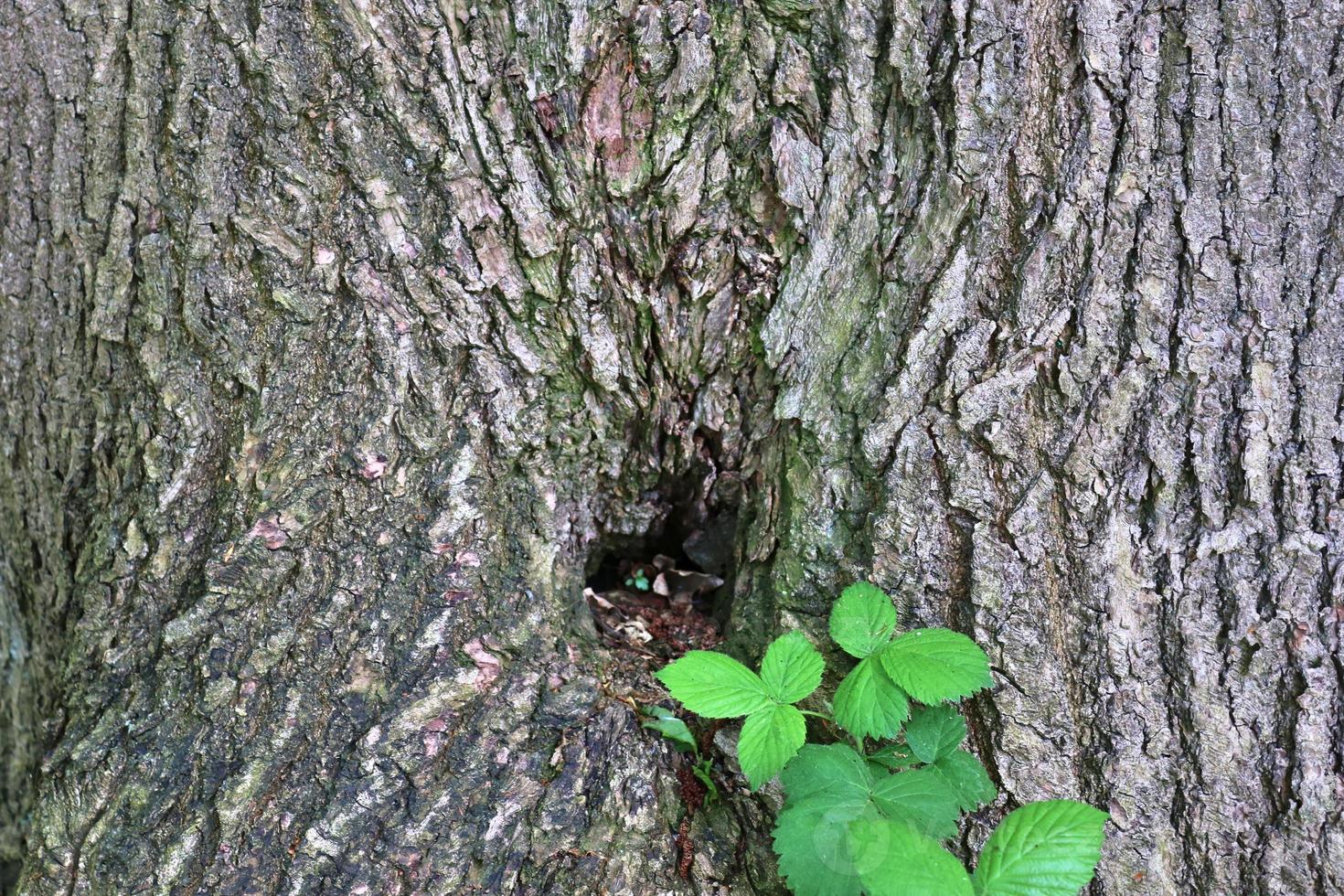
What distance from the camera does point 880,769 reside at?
1676mm

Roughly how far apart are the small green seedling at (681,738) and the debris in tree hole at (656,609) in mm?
204

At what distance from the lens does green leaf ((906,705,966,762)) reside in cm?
164

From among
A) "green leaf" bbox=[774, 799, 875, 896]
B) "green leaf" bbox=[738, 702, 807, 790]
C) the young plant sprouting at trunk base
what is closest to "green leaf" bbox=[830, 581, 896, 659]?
the young plant sprouting at trunk base

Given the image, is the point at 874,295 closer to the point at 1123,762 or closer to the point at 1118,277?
the point at 1118,277

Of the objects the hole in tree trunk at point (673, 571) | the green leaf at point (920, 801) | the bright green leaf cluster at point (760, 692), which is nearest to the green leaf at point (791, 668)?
the bright green leaf cluster at point (760, 692)

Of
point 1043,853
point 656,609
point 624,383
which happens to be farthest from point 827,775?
point 624,383

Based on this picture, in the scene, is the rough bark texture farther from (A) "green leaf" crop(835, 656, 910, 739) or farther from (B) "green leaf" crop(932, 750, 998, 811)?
(A) "green leaf" crop(835, 656, 910, 739)

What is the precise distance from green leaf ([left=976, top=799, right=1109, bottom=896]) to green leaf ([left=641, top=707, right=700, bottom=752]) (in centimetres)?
60

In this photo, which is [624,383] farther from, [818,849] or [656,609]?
[818,849]

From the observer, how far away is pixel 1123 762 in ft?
5.32

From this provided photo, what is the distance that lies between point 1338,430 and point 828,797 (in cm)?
111

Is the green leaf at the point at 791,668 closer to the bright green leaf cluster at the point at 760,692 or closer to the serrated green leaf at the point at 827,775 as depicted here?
the bright green leaf cluster at the point at 760,692

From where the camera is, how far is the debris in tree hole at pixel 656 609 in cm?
206

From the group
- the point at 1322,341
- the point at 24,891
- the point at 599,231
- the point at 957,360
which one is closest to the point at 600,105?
the point at 599,231
